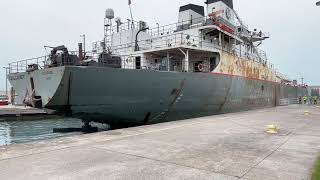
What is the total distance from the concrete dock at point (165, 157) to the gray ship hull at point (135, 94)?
250cm

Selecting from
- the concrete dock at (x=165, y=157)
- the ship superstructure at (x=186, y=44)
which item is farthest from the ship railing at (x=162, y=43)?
the concrete dock at (x=165, y=157)

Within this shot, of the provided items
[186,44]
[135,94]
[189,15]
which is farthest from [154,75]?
[189,15]

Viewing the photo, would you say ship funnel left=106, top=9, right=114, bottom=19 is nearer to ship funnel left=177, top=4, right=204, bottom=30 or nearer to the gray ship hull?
ship funnel left=177, top=4, right=204, bottom=30

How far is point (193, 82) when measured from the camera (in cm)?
1409

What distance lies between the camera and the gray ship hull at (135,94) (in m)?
10.5

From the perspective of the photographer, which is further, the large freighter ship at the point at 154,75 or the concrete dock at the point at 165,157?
the large freighter ship at the point at 154,75

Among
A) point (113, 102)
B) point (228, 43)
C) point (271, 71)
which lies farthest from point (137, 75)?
point (271, 71)

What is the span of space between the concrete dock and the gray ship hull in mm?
2496

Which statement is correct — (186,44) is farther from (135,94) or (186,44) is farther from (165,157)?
(165,157)

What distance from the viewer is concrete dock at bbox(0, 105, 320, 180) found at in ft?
15.5

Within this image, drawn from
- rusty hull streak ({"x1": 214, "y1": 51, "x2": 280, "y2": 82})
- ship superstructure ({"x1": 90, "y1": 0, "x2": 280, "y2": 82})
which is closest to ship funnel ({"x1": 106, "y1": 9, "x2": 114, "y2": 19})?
ship superstructure ({"x1": 90, "y1": 0, "x2": 280, "y2": 82})

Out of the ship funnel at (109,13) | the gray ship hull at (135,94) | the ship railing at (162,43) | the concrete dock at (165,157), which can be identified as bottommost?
the concrete dock at (165,157)

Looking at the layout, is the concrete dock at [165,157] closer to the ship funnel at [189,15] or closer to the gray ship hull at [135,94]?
the gray ship hull at [135,94]

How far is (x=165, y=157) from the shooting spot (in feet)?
19.3
